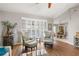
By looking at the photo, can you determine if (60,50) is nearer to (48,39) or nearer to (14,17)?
(48,39)

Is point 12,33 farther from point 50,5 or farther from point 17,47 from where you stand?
point 50,5

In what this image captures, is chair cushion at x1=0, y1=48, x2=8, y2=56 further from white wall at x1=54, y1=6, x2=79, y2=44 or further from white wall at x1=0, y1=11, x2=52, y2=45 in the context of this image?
white wall at x1=54, y1=6, x2=79, y2=44

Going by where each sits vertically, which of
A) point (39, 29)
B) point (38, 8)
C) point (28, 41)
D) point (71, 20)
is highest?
point (38, 8)

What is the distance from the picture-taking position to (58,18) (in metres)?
1.99

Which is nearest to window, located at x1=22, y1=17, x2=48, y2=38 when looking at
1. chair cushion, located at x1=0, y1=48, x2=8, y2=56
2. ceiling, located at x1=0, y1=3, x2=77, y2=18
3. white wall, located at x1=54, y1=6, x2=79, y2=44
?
ceiling, located at x1=0, y1=3, x2=77, y2=18

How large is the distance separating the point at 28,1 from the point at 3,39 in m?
0.70

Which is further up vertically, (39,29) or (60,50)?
→ (39,29)

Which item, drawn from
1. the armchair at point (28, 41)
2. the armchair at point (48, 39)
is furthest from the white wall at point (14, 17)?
the armchair at point (48, 39)

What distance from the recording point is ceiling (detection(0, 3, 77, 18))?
1.97 metres

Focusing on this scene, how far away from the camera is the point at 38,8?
6.57 ft

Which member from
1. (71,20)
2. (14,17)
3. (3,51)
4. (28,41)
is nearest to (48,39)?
(28,41)

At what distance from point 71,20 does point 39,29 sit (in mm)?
514

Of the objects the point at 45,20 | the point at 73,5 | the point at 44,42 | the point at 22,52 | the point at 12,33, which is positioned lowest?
the point at 22,52

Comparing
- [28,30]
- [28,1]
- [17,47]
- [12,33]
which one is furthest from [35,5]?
[17,47]
